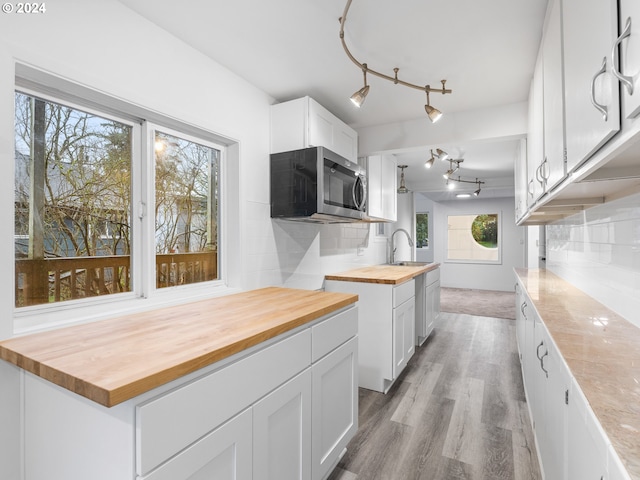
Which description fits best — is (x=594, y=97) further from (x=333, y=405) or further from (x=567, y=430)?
(x=333, y=405)

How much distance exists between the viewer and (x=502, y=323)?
466 cm

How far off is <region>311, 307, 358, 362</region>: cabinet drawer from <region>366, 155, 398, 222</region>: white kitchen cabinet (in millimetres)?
1632

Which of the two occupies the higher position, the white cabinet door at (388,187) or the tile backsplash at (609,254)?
the white cabinet door at (388,187)

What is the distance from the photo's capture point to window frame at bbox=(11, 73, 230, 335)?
4.17 feet

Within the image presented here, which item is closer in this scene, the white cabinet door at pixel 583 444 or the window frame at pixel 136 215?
the white cabinet door at pixel 583 444

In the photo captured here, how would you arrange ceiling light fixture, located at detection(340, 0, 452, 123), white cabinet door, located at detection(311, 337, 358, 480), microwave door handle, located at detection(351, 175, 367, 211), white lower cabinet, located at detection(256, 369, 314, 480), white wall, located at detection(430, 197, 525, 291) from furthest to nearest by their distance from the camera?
white wall, located at detection(430, 197, 525, 291), microwave door handle, located at detection(351, 175, 367, 211), ceiling light fixture, located at detection(340, 0, 452, 123), white cabinet door, located at detection(311, 337, 358, 480), white lower cabinet, located at detection(256, 369, 314, 480)

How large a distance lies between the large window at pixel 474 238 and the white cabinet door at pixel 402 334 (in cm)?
535

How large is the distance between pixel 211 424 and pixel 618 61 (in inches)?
51.8

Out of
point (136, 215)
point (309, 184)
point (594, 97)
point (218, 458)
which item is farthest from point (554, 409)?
point (136, 215)

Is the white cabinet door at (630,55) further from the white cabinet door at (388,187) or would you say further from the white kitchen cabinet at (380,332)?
the white cabinet door at (388,187)

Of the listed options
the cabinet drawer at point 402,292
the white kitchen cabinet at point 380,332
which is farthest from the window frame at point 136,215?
the cabinet drawer at point 402,292

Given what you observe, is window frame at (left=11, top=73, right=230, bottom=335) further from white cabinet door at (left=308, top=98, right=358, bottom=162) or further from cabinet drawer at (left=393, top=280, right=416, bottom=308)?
cabinet drawer at (left=393, top=280, right=416, bottom=308)

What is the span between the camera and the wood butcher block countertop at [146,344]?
2.57 ft

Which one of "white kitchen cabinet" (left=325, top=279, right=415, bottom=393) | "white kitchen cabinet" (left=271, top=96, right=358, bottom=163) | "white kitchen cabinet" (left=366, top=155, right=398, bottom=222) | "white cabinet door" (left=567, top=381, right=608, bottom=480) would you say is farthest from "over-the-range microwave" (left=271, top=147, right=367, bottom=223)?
"white cabinet door" (left=567, top=381, right=608, bottom=480)
